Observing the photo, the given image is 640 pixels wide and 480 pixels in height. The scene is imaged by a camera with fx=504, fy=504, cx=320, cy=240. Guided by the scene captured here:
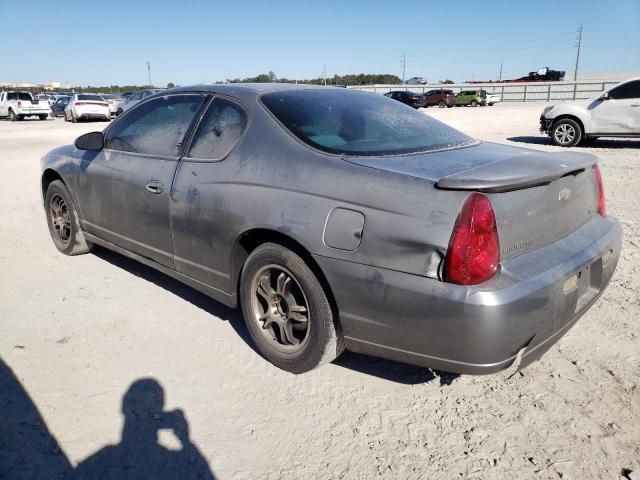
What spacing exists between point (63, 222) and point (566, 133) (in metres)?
11.2

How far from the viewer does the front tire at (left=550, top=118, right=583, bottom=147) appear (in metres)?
11.8

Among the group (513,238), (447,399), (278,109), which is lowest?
(447,399)

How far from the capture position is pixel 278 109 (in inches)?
119

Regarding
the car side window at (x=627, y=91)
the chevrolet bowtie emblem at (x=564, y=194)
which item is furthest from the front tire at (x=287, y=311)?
the car side window at (x=627, y=91)

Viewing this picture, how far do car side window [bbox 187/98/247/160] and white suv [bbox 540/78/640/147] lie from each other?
10.9 meters

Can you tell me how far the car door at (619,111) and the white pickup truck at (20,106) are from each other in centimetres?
2867

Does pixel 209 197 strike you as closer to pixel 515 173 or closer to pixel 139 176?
pixel 139 176

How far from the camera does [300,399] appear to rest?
8.77 feet

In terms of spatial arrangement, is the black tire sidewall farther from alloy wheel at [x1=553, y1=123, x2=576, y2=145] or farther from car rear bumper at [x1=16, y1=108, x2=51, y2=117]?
car rear bumper at [x1=16, y1=108, x2=51, y2=117]

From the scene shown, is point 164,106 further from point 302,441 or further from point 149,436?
point 302,441

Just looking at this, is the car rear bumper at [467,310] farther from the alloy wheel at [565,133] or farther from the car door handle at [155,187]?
the alloy wheel at [565,133]

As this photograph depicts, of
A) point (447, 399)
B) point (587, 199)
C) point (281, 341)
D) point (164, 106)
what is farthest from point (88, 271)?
point (587, 199)

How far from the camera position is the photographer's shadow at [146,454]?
7.06 feet

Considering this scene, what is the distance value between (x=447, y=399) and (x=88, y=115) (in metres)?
26.4
